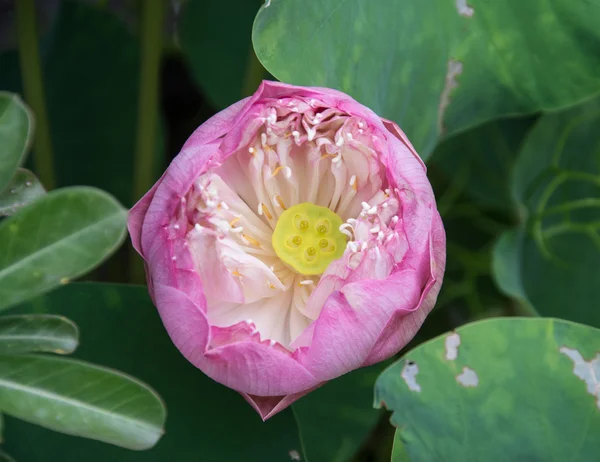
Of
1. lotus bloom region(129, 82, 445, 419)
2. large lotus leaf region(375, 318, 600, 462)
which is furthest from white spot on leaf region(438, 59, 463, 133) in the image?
large lotus leaf region(375, 318, 600, 462)

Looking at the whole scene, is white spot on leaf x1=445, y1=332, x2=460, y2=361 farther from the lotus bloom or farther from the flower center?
the flower center

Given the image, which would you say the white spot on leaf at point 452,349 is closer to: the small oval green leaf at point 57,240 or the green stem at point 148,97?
the small oval green leaf at point 57,240

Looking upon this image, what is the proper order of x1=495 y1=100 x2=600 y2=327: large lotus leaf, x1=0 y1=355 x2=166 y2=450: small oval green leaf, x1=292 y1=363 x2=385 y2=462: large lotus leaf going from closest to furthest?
x1=0 y1=355 x2=166 y2=450: small oval green leaf
x1=292 y1=363 x2=385 y2=462: large lotus leaf
x1=495 y1=100 x2=600 y2=327: large lotus leaf

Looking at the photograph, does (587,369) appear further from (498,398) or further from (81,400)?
(81,400)

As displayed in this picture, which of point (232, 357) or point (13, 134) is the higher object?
point (13, 134)

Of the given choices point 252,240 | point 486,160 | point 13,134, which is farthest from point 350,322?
point 486,160

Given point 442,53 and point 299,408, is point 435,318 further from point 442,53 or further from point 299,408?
point 442,53

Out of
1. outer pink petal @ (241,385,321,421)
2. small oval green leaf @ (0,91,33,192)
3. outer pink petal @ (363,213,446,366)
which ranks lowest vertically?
outer pink petal @ (241,385,321,421)
